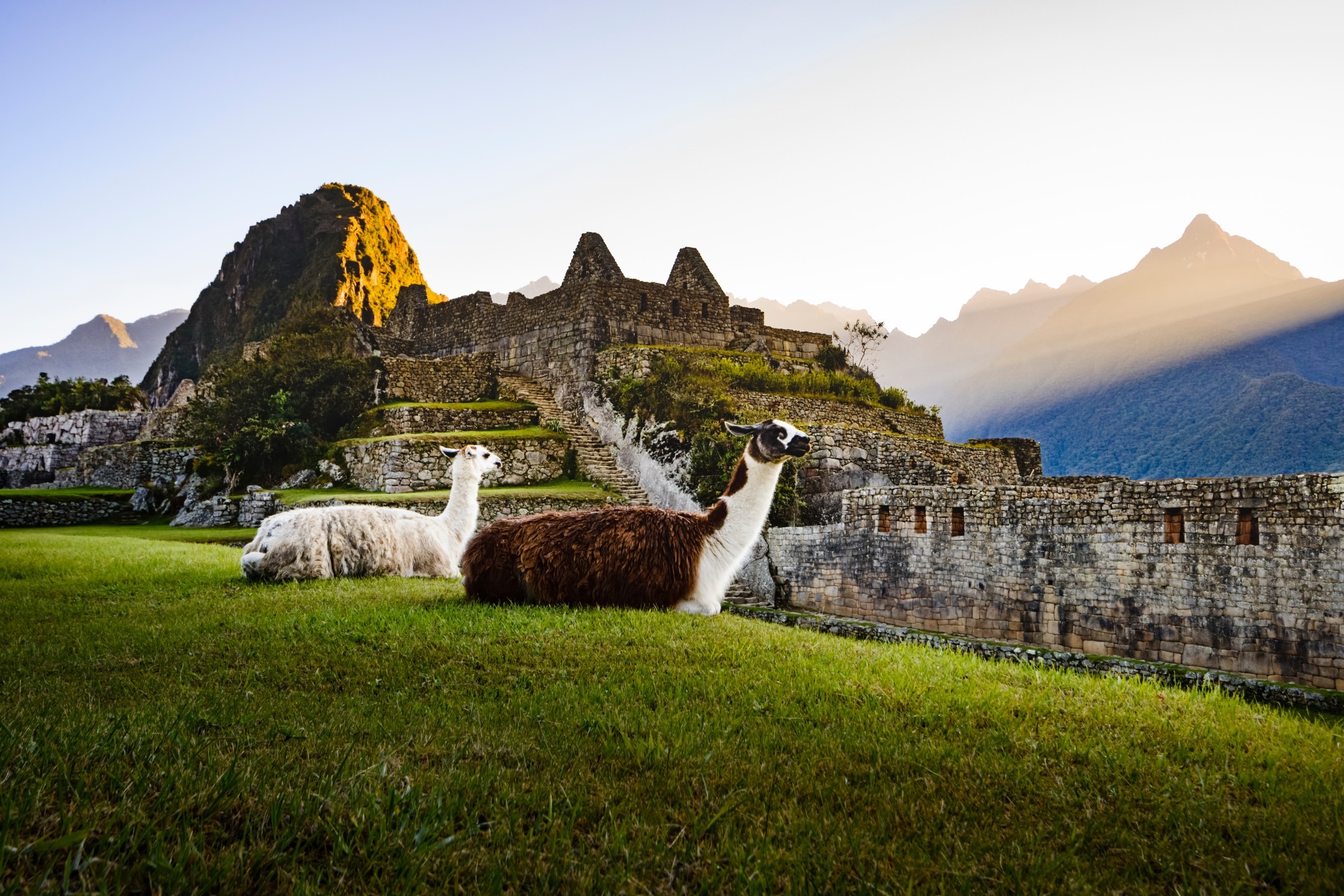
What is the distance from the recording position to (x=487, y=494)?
19297 mm

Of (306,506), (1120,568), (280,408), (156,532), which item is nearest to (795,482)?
(1120,568)

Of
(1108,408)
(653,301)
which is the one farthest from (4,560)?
(1108,408)

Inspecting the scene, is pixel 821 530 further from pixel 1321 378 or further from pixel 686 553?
pixel 1321 378

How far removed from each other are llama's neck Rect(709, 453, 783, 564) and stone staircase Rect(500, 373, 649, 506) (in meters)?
11.2

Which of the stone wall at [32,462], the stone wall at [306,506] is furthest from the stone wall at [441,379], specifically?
the stone wall at [32,462]

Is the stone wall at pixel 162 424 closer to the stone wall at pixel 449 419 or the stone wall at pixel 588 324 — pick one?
the stone wall at pixel 588 324

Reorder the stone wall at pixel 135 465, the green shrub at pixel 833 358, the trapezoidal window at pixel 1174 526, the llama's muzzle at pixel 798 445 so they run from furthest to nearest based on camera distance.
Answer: the green shrub at pixel 833 358
the stone wall at pixel 135 465
the trapezoidal window at pixel 1174 526
the llama's muzzle at pixel 798 445

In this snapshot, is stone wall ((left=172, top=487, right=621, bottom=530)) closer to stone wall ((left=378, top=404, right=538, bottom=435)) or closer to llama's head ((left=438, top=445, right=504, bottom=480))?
stone wall ((left=378, top=404, right=538, bottom=435))

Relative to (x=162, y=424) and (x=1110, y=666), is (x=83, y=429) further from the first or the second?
(x=1110, y=666)

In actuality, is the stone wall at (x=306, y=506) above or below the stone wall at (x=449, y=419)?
below

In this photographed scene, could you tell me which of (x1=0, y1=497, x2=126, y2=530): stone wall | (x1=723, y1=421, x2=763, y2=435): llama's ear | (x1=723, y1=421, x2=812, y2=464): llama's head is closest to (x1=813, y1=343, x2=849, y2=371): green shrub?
(x1=723, y1=421, x2=763, y2=435): llama's ear

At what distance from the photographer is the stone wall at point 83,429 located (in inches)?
1356

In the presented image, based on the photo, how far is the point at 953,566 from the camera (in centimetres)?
1281

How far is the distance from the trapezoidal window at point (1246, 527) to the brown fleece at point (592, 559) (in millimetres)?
6578
